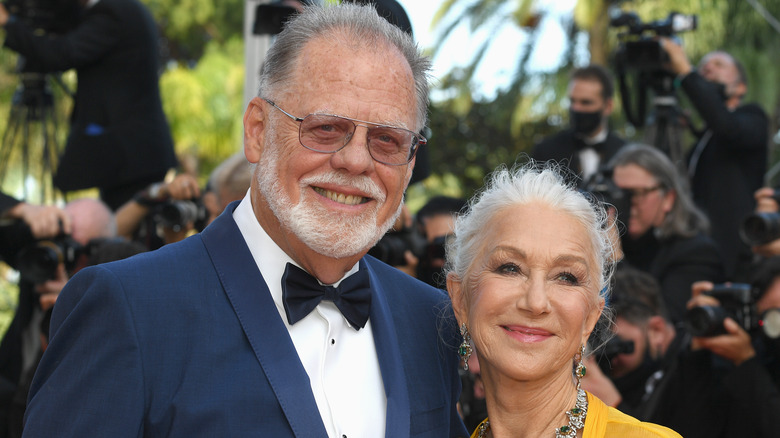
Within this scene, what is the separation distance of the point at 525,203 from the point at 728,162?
3194 mm

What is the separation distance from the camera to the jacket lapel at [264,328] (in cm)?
193

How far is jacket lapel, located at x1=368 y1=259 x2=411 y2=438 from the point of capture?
6.86 feet

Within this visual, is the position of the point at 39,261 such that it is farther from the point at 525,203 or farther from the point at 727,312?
the point at 727,312

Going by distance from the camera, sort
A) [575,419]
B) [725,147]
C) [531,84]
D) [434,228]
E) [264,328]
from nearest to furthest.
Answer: [264,328], [575,419], [434,228], [725,147], [531,84]

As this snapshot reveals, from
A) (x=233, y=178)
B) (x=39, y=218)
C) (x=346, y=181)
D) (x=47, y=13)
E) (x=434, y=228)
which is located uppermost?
(x=346, y=181)

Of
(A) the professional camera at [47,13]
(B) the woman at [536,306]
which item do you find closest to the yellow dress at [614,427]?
(B) the woman at [536,306]

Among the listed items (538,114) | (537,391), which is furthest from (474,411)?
(538,114)

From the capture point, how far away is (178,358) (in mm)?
1890

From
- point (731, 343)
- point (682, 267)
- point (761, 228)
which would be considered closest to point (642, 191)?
point (682, 267)

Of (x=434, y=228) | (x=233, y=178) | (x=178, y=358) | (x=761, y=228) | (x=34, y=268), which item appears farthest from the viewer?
(x=434, y=228)

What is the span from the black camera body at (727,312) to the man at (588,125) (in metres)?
1.81

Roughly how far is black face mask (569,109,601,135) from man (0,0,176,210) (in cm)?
237

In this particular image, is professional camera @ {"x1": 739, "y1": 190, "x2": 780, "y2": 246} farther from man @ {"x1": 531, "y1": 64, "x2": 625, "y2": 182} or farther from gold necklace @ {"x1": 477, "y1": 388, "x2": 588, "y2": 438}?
gold necklace @ {"x1": 477, "y1": 388, "x2": 588, "y2": 438}

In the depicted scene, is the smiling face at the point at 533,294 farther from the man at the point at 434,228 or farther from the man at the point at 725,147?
the man at the point at 725,147
